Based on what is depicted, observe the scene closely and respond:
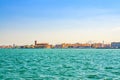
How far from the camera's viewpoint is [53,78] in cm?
2958

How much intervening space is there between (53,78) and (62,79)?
119 cm

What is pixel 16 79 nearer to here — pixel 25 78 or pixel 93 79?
pixel 25 78

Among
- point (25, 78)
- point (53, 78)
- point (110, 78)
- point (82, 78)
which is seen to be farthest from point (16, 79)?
point (110, 78)

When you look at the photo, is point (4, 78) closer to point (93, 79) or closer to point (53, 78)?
point (53, 78)

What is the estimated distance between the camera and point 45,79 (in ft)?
94.8

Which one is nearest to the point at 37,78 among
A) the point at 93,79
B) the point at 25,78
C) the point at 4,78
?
the point at 25,78

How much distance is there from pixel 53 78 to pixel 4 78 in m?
4.75

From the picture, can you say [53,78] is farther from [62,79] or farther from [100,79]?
[100,79]

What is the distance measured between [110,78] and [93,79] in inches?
75.2

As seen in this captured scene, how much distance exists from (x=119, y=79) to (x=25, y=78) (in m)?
8.98

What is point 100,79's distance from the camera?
95.4ft

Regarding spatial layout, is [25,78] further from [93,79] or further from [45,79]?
[93,79]

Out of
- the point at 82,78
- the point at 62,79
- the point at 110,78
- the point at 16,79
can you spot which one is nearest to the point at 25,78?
the point at 16,79

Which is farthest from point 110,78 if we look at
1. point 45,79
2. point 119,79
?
point 45,79
